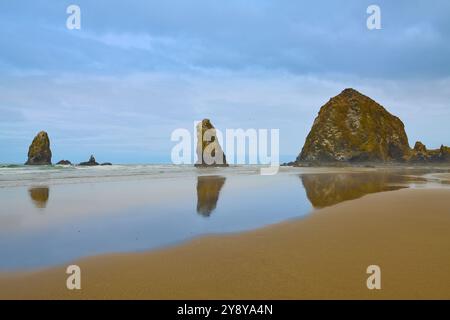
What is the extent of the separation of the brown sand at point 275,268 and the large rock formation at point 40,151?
290 feet

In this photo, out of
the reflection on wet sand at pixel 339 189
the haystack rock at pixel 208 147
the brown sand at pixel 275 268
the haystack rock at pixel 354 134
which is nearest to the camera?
the brown sand at pixel 275 268

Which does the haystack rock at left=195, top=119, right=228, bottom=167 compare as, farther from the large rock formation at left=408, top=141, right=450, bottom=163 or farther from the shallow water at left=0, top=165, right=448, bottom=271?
the shallow water at left=0, top=165, right=448, bottom=271

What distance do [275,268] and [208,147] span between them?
83.5 metres

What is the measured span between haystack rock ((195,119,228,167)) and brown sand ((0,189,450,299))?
255 feet

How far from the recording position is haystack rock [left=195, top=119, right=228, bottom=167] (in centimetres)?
8519

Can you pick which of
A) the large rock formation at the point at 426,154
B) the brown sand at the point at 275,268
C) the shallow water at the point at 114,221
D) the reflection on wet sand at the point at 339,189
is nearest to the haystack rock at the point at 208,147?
the large rock formation at the point at 426,154

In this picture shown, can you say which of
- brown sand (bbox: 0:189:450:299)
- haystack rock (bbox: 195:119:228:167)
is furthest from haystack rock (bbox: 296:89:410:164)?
brown sand (bbox: 0:189:450:299)

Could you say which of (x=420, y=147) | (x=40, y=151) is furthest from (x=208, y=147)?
(x=420, y=147)

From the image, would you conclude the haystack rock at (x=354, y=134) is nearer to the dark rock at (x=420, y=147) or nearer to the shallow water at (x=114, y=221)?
the dark rock at (x=420, y=147)

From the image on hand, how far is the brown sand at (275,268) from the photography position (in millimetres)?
3811

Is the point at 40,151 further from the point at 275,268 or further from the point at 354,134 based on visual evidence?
the point at 275,268

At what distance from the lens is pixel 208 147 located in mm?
87750

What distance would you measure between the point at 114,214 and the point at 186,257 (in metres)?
4.78
